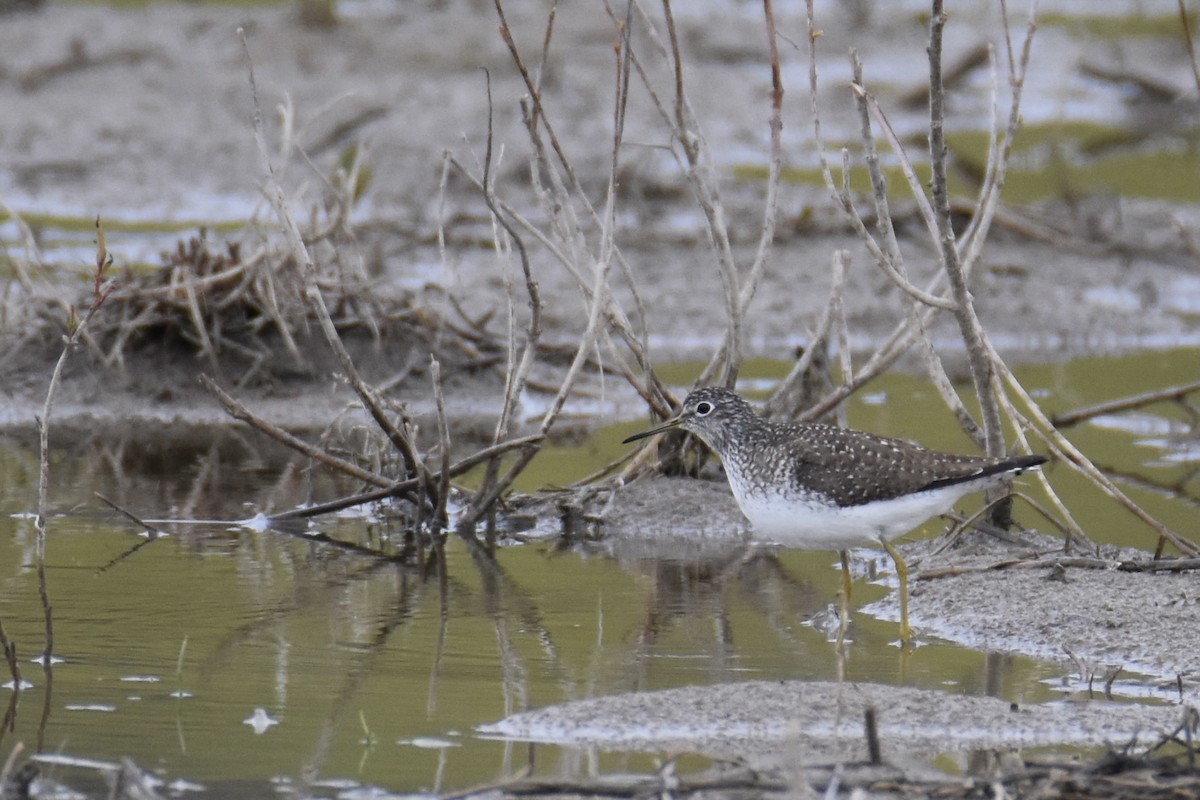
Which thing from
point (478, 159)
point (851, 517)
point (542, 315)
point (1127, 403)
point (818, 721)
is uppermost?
point (478, 159)

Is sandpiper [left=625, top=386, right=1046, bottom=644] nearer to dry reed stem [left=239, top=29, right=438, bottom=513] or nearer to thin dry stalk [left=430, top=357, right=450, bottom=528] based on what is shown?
thin dry stalk [left=430, top=357, right=450, bottom=528]

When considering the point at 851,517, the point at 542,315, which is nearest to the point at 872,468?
the point at 851,517

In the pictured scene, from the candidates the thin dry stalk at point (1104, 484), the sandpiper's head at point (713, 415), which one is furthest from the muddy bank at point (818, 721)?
the sandpiper's head at point (713, 415)

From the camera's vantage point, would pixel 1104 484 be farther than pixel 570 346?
No

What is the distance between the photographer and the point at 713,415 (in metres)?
7.25

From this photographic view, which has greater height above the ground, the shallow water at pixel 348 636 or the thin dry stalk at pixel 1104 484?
the thin dry stalk at pixel 1104 484

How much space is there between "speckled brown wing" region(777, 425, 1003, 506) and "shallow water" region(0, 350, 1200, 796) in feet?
1.61

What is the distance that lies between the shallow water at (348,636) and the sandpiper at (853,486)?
1.07 feet

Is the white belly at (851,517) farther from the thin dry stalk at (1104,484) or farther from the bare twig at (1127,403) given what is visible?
the bare twig at (1127,403)

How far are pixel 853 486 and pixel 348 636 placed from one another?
182 centimetres

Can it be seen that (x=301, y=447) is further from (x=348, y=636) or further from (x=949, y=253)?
(x=949, y=253)

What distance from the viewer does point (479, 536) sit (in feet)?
25.2

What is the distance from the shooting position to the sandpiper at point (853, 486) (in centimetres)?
639

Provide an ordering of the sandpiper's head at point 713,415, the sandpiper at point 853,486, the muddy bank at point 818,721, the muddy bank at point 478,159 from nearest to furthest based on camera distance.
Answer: the muddy bank at point 818,721, the sandpiper at point 853,486, the sandpiper's head at point 713,415, the muddy bank at point 478,159
